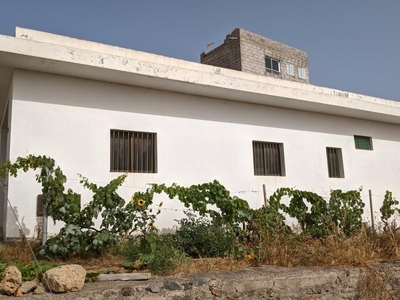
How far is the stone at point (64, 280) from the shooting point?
13.8 ft

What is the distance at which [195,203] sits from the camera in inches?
283

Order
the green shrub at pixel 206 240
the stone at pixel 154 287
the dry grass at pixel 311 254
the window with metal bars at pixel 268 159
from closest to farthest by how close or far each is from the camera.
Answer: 1. the stone at pixel 154 287
2. the dry grass at pixel 311 254
3. the green shrub at pixel 206 240
4. the window with metal bars at pixel 268 159

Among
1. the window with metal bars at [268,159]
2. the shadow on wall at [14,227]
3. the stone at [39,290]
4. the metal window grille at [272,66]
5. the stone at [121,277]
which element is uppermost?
the metal window grille at [272,66]

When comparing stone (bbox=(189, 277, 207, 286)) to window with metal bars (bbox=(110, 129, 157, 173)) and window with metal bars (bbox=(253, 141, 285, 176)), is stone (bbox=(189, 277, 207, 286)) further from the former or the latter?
window with metal bars (bbox=(253, 141, 285, 176))

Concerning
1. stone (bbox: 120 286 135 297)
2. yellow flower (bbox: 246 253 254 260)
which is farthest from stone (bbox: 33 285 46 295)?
yellow flower (bbox: 246 253 254 260)

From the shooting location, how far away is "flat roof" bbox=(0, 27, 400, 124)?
7.14 m

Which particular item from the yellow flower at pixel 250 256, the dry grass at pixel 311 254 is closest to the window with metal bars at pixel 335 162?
the dry grass at pixel 311 254

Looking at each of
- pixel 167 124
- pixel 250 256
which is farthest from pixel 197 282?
pixel 167 124

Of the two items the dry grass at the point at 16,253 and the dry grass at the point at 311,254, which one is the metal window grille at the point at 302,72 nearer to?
the dry grass at the point at 311,254

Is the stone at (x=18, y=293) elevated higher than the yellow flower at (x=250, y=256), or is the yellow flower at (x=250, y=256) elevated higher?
the yellow flower at (x=250, y=256)

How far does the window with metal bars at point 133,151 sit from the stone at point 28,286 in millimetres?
→ 3829

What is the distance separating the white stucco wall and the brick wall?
626cm

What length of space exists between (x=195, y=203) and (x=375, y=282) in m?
3.06

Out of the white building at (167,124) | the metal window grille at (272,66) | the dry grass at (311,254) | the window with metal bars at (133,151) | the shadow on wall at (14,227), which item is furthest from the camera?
the metal window grille at (272,66)
